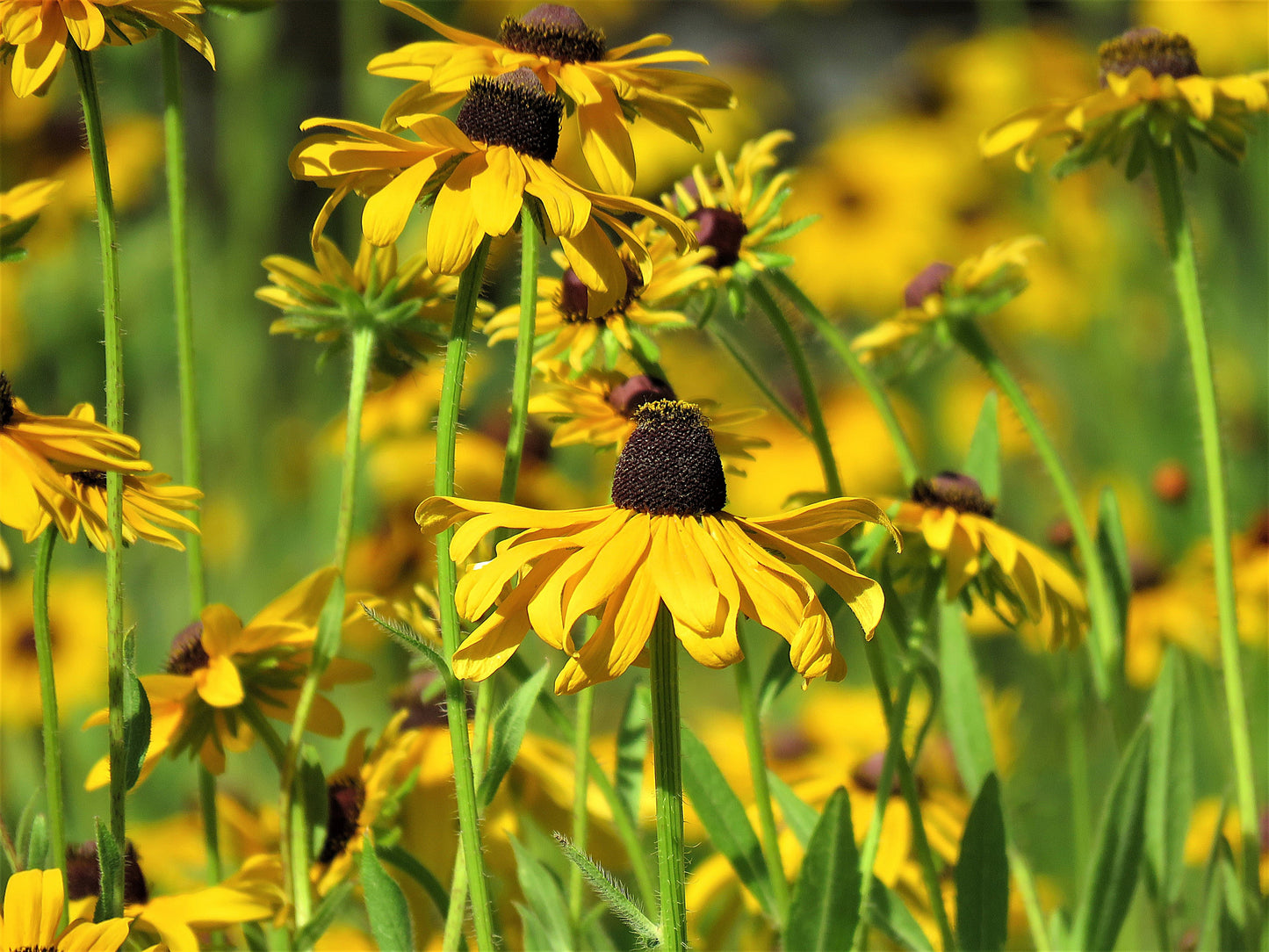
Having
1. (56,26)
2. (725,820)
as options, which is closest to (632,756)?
(725,820)

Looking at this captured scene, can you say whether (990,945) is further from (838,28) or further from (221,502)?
(838,28)

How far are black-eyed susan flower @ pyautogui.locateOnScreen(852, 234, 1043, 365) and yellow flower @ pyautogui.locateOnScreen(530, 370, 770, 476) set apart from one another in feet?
0.86

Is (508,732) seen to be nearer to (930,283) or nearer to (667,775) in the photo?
→ (667,775)

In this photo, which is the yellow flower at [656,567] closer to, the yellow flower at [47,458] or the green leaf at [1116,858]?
the yellow flower at [47,458]

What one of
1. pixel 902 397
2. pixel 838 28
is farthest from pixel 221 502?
pixel 838 28

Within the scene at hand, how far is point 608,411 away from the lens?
37.3 inches

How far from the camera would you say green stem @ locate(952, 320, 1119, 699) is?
1.11 metres

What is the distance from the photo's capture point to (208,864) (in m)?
0.93

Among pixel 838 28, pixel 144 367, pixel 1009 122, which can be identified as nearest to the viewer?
pixel 1009 122

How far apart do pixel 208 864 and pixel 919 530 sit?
56 cm

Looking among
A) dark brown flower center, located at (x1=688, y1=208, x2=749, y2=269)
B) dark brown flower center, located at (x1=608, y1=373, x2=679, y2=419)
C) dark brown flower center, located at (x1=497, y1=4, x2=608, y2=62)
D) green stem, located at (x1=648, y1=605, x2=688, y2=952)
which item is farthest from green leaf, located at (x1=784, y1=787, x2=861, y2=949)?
dark brown flower center, located at (x1=497, y1=4, x2=608, y2=62)

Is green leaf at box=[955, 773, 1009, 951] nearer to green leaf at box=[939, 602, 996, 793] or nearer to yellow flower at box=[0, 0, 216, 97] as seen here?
green leaf at box=[939, 602, 996, 793]

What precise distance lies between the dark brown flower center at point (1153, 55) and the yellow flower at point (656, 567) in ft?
2.06

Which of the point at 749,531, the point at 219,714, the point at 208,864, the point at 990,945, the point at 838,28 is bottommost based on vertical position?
the point at 990,945
